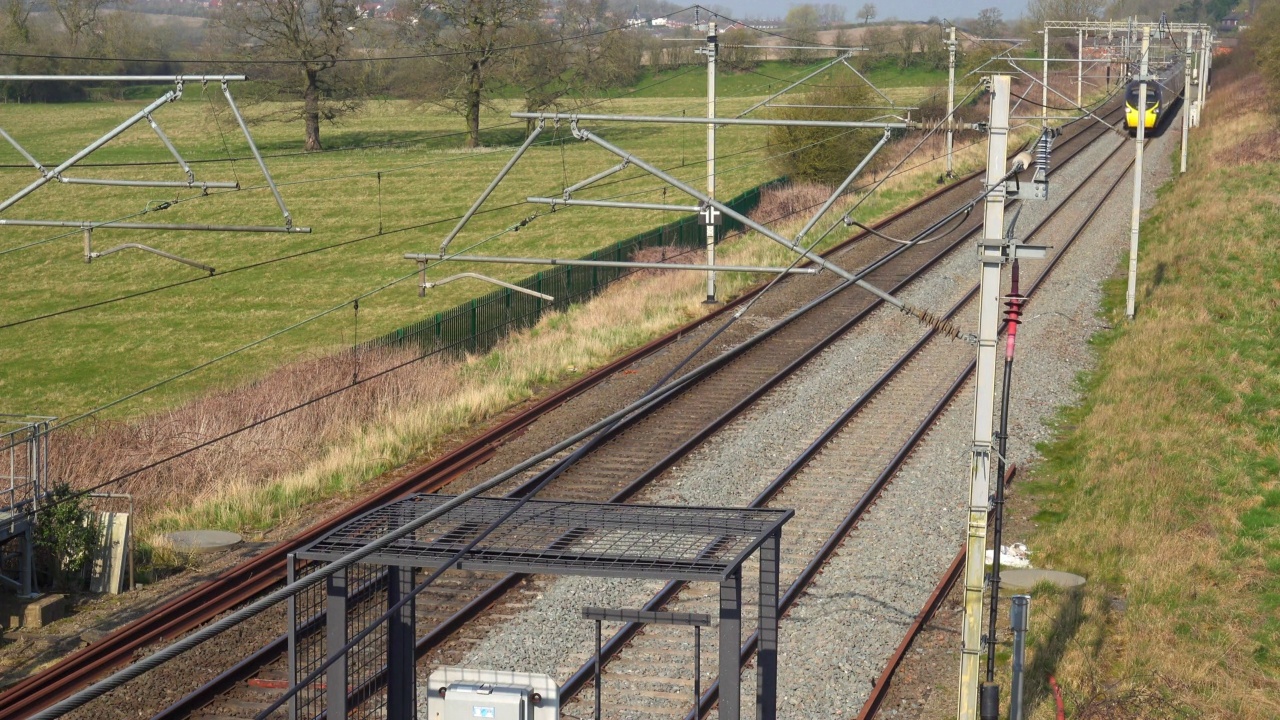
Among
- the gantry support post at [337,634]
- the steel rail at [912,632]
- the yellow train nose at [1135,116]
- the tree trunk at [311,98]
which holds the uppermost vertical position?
the tree trunk at [311,98]

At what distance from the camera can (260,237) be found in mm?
51188

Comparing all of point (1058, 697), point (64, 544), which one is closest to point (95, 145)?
point (64, 544)

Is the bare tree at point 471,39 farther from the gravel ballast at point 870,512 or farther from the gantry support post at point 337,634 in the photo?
the gantry support post at point 337,634

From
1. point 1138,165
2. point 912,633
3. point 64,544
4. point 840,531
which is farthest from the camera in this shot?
point 1138,165

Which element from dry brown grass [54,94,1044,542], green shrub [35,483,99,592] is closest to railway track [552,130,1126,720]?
dry brown grass [54,94,1044,542]

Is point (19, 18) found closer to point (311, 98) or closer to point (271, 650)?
point (311, 98)

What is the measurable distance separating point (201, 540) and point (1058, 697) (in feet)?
30.5

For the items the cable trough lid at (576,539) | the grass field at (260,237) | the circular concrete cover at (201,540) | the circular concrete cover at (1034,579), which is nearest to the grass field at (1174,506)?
the circular concrete cover at (1034,579)

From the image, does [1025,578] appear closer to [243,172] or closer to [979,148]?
[979,148]

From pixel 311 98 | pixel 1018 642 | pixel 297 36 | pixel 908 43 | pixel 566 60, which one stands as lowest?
pixel 1018 642

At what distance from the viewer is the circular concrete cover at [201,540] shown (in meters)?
14.8

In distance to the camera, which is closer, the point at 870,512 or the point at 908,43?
the point at 870,512

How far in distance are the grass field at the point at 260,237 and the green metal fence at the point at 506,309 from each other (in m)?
3.40

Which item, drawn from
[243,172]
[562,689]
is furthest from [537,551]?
[243,172]
